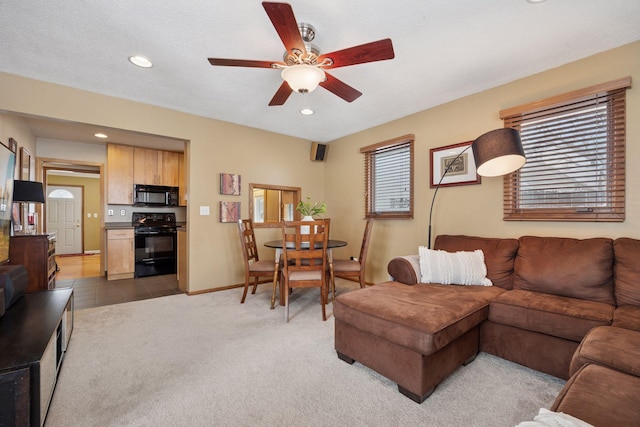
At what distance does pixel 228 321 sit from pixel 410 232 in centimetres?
246

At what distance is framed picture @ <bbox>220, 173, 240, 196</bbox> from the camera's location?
3.96 meters

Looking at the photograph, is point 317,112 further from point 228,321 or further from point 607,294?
point 607,294

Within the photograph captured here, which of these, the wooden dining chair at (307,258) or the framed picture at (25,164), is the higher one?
the framed picture at (25,164)

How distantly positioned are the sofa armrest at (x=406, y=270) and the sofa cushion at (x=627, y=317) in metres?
1.25

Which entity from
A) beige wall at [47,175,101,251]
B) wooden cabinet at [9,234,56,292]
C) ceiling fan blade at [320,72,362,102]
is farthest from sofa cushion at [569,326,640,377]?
beige wall at [47,175,101,251]

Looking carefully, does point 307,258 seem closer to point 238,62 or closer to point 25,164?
point 238,62

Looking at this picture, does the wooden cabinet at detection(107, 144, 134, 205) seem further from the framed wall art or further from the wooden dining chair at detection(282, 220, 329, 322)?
the wooden dining chair at detection(282, 220, 329, 322)

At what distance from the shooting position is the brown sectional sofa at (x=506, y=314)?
5.38 ft

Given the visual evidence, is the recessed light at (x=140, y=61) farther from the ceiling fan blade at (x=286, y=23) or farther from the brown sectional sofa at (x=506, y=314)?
the brown sectional sofa at (x=506, y=314)

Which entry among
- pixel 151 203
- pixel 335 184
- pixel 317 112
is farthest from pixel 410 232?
pixel 151 203

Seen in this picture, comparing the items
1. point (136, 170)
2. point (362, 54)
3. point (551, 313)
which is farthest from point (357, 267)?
point (136, 170)

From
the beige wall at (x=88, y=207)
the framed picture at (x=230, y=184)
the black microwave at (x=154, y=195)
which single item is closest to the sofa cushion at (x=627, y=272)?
the framed picture at (x=230, y=184)

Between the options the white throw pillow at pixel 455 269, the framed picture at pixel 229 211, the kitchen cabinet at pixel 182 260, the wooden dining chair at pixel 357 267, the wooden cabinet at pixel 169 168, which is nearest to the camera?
the white throw pillow at pixel 455 269

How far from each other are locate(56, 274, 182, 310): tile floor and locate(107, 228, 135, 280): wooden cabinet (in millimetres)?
177
